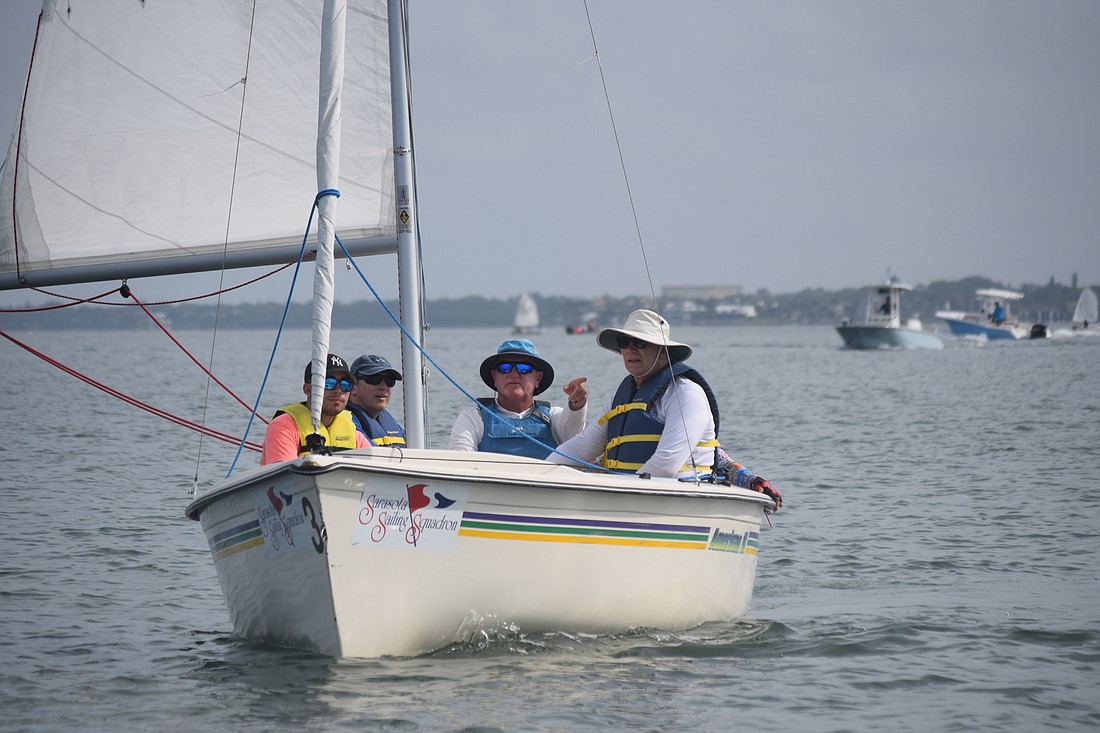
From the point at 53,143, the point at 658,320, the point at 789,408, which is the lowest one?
the point at 789,408

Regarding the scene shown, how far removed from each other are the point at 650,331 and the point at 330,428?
209 centimetres

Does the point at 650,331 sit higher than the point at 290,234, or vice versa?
the point at 290,234

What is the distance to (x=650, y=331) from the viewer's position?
25.3ft

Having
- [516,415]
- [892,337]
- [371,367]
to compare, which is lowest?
[892,337]

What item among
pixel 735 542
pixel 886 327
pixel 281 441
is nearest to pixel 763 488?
pixel 735 542

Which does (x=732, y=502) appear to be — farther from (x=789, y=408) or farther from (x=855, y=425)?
(x=789, y=408)

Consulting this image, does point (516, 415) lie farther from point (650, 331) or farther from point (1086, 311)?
point (1086, 311)

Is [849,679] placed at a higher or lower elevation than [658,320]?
lower

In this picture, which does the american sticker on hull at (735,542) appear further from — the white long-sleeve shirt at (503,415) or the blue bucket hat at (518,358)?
the blue bucket hat at (518,358)

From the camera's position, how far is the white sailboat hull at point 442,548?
6309 mm

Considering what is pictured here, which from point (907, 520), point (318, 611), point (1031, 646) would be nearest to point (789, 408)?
point (907, 520)

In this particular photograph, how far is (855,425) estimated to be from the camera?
2628cm

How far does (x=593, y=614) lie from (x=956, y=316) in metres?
89.2

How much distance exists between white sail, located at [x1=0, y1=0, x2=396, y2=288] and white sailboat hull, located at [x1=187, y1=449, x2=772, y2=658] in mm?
1910
